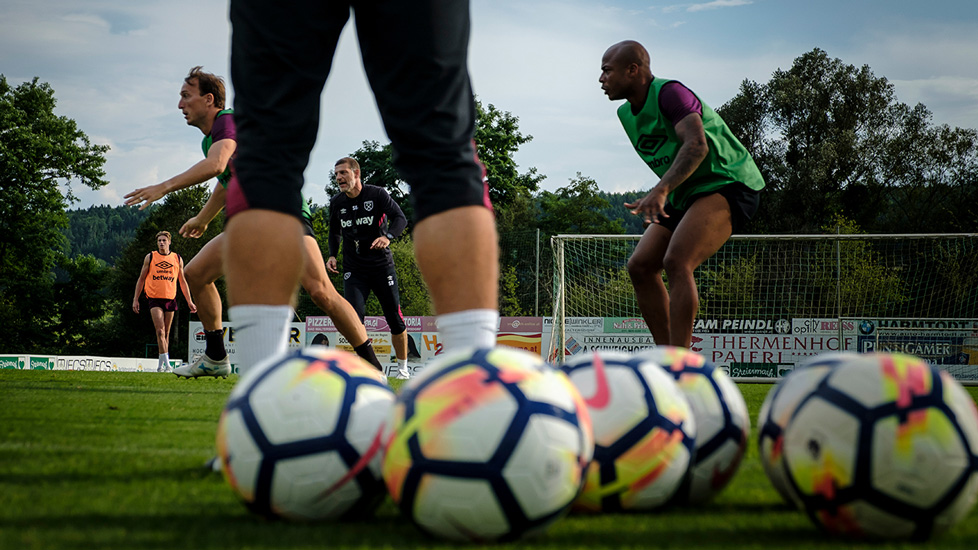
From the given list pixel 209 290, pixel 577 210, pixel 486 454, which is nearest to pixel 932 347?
pixel 209 290

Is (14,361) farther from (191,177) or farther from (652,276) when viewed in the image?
(652,276)

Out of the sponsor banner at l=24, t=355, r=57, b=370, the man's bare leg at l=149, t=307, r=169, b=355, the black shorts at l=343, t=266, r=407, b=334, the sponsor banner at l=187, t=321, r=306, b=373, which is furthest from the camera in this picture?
the sponsor banner at l=187, t=321, r=306, b=373

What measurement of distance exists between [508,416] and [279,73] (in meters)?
1.19

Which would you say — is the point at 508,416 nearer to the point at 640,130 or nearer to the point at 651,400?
the point at 651,400

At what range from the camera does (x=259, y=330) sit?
2184 mm

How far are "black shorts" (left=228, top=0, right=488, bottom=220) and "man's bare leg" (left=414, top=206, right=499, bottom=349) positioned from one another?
0.06 metres

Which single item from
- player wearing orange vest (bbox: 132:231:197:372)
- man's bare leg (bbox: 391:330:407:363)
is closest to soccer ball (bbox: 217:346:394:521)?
man's bare leg (bbox: 391:330:407:363)

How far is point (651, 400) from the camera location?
2.01m

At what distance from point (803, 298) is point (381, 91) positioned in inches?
869

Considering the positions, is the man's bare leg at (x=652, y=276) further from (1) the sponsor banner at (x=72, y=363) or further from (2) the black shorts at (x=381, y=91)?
(1) the sponsor banner at (x=72, y=363)

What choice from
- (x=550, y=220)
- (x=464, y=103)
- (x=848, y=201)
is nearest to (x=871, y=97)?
(x=848, y=201)

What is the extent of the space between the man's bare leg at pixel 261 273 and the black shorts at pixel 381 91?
2.0 inches

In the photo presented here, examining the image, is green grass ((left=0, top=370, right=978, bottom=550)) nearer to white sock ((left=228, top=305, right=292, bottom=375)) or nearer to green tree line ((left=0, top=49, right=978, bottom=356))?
white sock ((left=228, top=305, right=292, bottom=375))

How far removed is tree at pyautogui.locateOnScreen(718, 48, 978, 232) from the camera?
1687 inches
